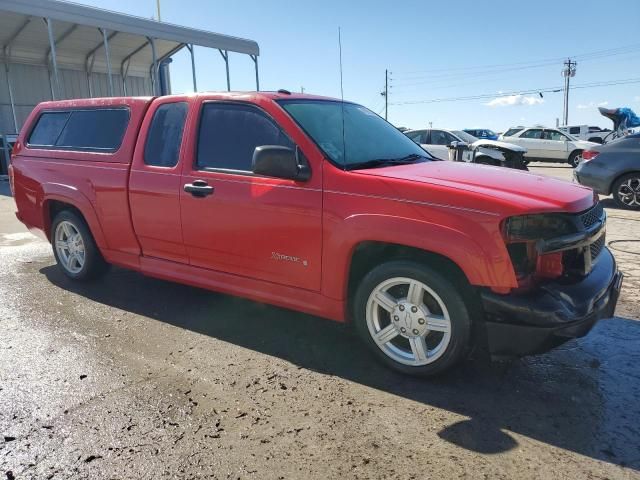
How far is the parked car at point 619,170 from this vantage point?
9.18 metres

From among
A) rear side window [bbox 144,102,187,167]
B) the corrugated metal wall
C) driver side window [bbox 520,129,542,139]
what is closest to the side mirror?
rear side window [bbox 144,102,187,167]

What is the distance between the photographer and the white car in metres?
12.7

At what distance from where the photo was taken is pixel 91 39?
1842 centimetres

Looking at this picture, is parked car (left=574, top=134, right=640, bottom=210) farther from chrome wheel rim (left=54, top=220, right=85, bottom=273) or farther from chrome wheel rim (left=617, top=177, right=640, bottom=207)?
chrome wheel rim (left=54, top=220, right=85, bottom=273)

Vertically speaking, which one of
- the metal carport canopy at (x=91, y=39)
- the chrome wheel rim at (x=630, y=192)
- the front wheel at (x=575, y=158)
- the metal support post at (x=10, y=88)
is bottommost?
the chrome wheel rim at (x=630, y=192)

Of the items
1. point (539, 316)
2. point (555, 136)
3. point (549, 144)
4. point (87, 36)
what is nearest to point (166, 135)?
point (539, 316)

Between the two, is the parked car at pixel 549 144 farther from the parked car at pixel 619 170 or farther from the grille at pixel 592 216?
the grille at pixel 592 216

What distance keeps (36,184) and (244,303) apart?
8.52ft

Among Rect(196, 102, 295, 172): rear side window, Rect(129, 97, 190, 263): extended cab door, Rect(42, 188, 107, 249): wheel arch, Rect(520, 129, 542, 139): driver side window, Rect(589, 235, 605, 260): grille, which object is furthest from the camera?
Rect(520, 129, 542, 139): driver side window

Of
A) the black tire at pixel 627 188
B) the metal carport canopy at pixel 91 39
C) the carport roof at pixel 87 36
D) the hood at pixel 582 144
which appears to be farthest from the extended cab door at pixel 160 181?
the hood at pixel 582 144

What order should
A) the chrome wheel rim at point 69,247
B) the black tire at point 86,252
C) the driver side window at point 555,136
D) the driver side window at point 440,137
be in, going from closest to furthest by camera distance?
1. the black tire at point 86,252
2. the chrome wheel rim at point 69,247
3. the driver side window at point 440,137
4. the driver side window at point 555,136

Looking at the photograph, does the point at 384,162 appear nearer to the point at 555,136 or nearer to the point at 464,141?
the point at 464,141

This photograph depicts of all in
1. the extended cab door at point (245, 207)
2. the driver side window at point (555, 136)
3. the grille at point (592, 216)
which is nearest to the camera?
the grille at point (592, 216)

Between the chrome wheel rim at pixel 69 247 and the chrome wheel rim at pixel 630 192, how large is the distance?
356 inches
